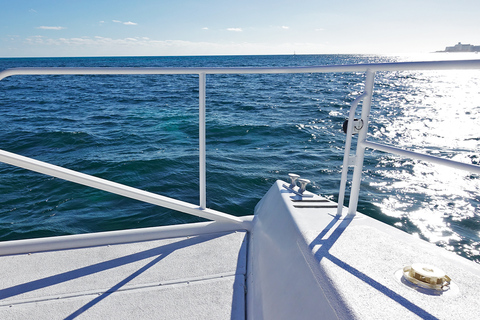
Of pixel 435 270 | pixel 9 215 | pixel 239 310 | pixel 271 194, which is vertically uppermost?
pixel 435 270

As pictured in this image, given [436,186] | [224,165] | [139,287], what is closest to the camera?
[139,287]

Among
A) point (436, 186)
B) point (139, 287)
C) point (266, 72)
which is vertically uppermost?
point (266, 72)

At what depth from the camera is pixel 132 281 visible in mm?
1309

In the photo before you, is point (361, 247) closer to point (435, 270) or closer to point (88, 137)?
point (435, 270)

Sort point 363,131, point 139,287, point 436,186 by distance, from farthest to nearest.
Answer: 1. point 436,186
2. point 139,287
3. point 363,131

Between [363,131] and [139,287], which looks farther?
[139,287]

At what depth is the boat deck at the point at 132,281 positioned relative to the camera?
116cm

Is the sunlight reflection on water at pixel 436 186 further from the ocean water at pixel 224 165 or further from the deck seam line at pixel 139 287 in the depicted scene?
the deck seam line at pixel 139 287

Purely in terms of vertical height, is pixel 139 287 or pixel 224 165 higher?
pixel 139 287

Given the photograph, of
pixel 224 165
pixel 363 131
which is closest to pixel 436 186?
pixel 224 165

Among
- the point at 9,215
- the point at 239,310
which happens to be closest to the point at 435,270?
the point at 239,310

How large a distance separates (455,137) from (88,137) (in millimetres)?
7880

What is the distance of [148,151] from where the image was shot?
6016 mm

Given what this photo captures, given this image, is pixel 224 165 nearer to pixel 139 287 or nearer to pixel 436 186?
pixel 436 186
